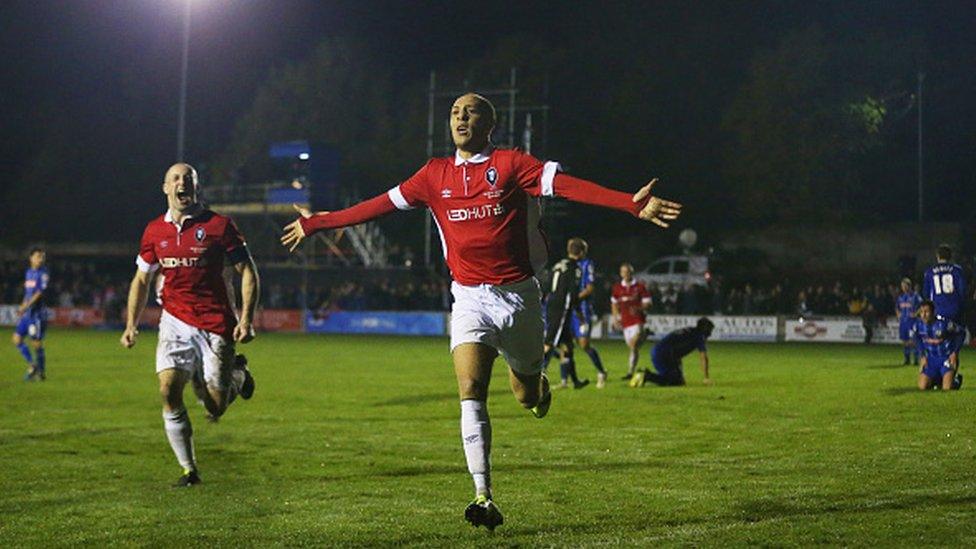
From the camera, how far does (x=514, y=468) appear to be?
35.4 feet

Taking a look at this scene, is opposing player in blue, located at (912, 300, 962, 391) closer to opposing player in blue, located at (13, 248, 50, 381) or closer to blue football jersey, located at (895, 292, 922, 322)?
blue football jersey, located at (895, 292, 922, 322)

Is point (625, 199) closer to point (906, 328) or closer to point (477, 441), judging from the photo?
point (477, 441)

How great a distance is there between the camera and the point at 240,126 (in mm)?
80125

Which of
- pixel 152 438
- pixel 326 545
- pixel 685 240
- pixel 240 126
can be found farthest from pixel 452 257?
pixel 240 126

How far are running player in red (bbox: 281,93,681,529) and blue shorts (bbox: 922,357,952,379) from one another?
11.9 m

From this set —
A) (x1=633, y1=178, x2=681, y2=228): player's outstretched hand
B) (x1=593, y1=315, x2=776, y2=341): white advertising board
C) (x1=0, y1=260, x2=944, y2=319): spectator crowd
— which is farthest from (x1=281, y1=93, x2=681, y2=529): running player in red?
(x1=593, y1=315, x2=776, y2=341): white advertising board

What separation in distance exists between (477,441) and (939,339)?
12781 millimetres

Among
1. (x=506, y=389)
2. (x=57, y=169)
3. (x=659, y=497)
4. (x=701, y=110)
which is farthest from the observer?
(x=57, y=169)

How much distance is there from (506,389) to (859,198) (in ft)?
136

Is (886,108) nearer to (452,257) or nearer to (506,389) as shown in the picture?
(506,389)

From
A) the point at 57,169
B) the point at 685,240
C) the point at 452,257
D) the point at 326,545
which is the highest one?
the point at 57,169

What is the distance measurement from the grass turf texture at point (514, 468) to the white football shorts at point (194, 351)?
88 cm

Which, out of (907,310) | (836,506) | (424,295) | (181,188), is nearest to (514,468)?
(836,506)

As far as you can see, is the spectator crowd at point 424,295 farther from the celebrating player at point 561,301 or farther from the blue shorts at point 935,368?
the celebrating player at point 561,301
